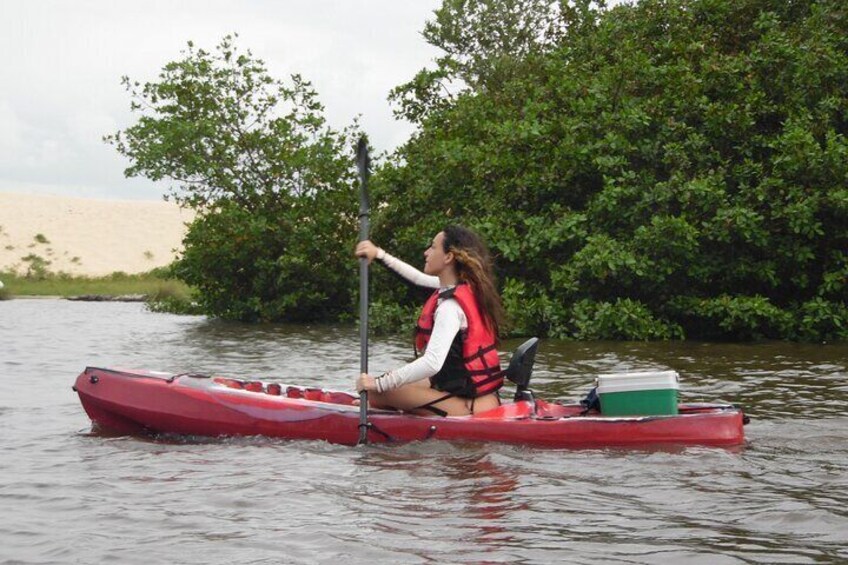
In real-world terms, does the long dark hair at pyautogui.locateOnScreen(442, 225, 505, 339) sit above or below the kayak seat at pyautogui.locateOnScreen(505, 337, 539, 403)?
above

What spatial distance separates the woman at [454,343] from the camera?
22.4ft

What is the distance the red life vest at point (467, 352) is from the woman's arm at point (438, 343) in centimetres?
7

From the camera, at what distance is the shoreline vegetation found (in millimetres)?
23906

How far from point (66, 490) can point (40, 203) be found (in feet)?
175

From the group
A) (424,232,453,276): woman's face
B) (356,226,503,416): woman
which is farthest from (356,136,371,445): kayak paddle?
(424,232,453,276): woman's face

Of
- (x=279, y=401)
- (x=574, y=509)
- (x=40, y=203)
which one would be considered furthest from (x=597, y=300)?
(x=40, y=203)

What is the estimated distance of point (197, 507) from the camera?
18.2 feet

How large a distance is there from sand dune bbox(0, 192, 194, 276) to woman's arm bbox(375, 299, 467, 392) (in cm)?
3214

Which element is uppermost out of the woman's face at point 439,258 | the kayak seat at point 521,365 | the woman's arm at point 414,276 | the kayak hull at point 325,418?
the woman's face at point 439,258

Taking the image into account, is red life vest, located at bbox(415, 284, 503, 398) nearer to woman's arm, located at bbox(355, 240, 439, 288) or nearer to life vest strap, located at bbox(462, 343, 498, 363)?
life vest strap, located at bbox(462, 343, 498, 363)

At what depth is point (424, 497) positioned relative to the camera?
5.79 m

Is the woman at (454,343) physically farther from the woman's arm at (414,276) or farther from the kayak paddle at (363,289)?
the woman's arm at (414,276)

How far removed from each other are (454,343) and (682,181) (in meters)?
7.94

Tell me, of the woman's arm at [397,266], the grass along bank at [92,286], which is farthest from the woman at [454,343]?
the grass along bank at [92,286]
